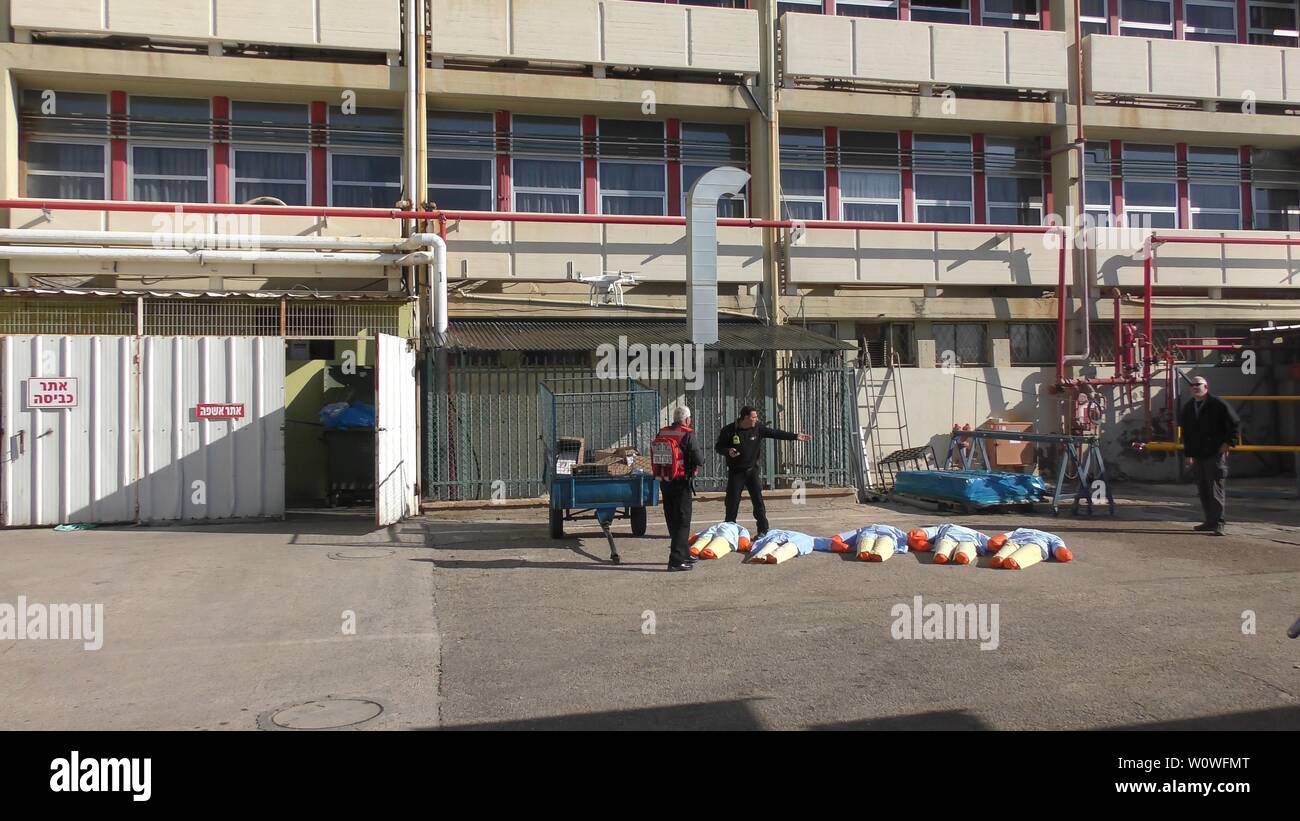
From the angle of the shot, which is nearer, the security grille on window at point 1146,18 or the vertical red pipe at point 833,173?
the vertical red pipe at point 833,173

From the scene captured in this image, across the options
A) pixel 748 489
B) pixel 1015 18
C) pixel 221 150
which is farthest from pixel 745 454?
pixel 1015 18

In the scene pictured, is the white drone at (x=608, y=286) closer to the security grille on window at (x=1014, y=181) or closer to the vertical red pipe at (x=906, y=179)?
the vertical red pipe at (x=906, y=179)

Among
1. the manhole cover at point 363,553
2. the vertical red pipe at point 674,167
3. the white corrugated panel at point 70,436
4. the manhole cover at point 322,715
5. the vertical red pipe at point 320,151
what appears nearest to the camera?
the manhole cover at point 322,715

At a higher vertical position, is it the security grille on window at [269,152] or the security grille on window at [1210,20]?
the security grille on window at [1210,20]

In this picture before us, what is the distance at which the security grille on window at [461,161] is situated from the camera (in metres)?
16.9

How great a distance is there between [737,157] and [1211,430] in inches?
381

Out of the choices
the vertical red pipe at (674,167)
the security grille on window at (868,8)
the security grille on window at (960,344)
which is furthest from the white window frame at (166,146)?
the security grille on window at (960,344)

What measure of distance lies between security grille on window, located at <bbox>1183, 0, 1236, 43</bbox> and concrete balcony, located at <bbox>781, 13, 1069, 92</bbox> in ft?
11.8

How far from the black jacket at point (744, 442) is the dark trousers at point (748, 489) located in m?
0.09

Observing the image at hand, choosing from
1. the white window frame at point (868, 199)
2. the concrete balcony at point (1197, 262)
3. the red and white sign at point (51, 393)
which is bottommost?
the red and white sign at point (51, 393)

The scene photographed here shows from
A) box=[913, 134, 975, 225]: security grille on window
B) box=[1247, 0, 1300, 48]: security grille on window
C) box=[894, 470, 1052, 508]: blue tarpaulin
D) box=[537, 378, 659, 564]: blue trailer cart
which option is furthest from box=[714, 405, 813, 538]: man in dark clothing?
box=[1247, 0, 1300, 48]: security grille on window

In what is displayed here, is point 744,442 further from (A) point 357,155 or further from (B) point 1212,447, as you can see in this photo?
→ (A) point 357,155

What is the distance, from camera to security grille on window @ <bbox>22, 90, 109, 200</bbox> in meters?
15.7

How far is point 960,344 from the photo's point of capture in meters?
18.4
